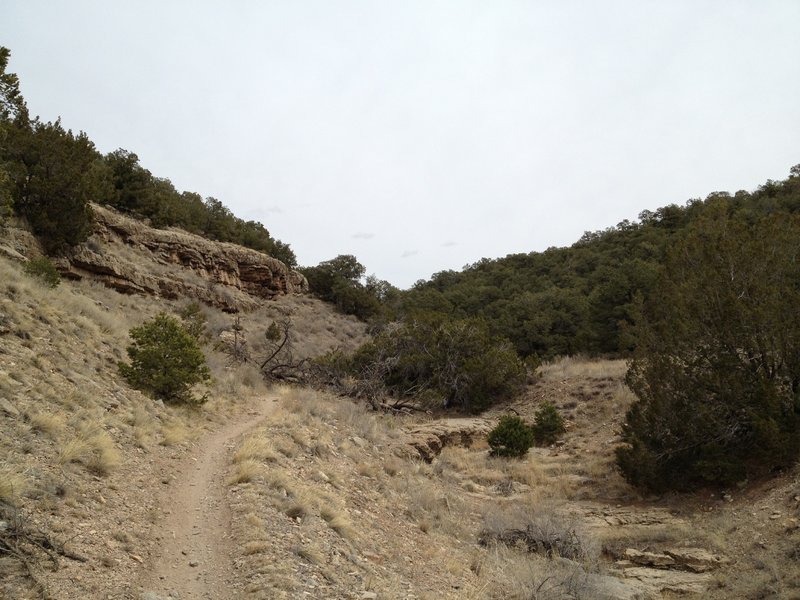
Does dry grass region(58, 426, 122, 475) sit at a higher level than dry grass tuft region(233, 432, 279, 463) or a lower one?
higher

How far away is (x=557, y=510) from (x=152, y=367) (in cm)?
926

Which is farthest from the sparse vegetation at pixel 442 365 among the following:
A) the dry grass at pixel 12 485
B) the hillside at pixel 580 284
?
the dry grass at pixel 12 485

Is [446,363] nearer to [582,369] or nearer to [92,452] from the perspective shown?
[582,369]

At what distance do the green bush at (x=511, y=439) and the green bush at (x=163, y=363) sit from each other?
8855mm

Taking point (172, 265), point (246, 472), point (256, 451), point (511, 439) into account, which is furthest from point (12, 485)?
point (172, 265)

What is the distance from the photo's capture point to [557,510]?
11172 mm

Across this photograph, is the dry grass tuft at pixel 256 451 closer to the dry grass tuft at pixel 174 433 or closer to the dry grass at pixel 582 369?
the dry grass tuft at pixel 174 433

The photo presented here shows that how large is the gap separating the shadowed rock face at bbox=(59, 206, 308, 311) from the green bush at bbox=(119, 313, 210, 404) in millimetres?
10888

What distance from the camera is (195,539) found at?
5.76 m

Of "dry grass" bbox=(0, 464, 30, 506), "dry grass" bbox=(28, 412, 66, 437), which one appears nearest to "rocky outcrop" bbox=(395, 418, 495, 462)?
"dry grass" bbox=(28, 412, 66, 437)

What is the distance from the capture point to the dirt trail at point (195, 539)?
477 cm

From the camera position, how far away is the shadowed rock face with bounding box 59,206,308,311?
21844 mm

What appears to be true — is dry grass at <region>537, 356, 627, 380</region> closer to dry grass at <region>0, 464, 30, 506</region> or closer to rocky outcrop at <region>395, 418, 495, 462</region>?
rocky outcrop at <region>395, 418, 495, 462</region>

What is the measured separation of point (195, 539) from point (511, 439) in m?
11.4
